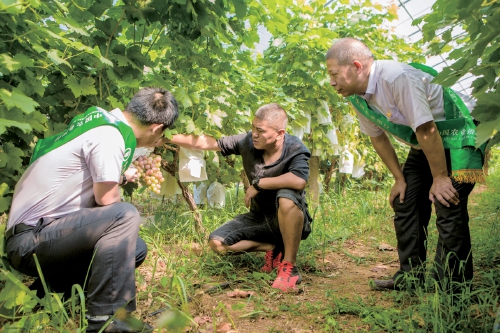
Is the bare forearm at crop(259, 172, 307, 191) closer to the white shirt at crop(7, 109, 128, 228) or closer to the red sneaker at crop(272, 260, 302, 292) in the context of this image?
the red sneaker at crop(272, 260, 302, 292)

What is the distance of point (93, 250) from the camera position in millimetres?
1925

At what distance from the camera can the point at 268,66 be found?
503 cm

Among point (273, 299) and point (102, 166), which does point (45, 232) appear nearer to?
point (102, 166)

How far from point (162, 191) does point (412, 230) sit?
2207 millimetres

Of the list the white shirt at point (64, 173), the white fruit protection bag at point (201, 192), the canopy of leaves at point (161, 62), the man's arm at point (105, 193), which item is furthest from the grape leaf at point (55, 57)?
the white fruit protection bag at point (201, 192)

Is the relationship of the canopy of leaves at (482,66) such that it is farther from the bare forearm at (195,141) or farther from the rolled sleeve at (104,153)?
the bare forearm at (195,141)

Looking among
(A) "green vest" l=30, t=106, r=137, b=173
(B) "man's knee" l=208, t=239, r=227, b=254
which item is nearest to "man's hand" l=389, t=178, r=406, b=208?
(B) "man's knee" l=208, t=239, r=227, b=254

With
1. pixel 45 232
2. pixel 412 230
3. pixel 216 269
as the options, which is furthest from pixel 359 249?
pixel 45 232

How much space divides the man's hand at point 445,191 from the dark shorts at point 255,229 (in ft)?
3.01

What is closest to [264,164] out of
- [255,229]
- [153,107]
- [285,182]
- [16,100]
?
[285,182]

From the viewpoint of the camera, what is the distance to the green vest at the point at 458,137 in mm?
2156

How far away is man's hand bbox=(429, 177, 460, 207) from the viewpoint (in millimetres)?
2184

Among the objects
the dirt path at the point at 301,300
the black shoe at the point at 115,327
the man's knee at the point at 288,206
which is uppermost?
the man's knee at the point at 288,206

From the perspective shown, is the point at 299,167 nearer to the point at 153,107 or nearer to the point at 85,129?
the point at 153,107
